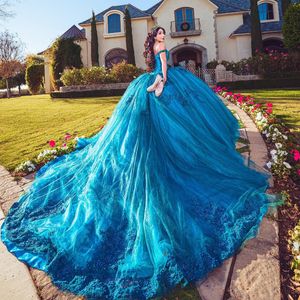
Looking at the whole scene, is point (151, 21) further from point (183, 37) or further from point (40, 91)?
point (40, 91)

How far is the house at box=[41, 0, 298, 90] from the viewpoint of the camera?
22.5m

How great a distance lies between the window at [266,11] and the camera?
75.6 ft

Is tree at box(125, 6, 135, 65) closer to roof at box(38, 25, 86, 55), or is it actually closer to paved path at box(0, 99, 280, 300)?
roof at box(38, 25, 86, 55)

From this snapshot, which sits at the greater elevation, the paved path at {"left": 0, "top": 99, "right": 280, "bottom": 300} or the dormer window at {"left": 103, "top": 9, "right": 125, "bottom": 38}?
the dormer window at {"left": 103, "top": 9, "right": 125, "bottom": 38}

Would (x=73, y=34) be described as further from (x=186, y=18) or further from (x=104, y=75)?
(x=186, y=18)

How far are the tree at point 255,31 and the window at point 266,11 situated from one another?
11.7ft

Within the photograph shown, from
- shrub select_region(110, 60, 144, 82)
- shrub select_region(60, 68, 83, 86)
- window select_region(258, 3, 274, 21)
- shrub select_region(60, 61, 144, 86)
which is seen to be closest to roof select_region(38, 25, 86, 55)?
shrub select_region(60, 68, 83, 86)

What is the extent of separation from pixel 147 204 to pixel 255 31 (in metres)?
21.8

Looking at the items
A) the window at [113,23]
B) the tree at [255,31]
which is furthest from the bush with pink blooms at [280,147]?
the window at [113,23]

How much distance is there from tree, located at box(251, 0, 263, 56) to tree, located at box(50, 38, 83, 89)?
47.5ft

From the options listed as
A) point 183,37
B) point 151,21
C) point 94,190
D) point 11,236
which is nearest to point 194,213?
point 94,190

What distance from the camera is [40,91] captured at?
29281 millimetres

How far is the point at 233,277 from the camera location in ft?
6.30

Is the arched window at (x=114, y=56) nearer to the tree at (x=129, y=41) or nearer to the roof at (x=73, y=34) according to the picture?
the tree at (x=129, y=41)
